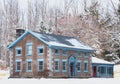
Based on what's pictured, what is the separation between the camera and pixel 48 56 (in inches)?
1778

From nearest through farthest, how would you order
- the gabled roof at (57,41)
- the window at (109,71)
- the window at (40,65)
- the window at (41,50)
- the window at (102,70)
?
the gabled roof at (57,41) → the window at (40,65) → the window at (41,50) → the window at (102,70) → the window at (109,71)

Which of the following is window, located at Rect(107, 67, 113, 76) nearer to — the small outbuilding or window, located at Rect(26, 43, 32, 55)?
the small outbuilding

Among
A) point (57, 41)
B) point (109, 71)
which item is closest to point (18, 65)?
point (57, 41)

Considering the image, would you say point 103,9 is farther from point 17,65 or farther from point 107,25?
point 17,65

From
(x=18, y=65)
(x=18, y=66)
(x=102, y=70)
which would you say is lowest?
(x=102, y=70)

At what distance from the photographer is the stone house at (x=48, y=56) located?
45438mm

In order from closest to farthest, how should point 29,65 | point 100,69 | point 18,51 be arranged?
point 29,65 < point 18,51 < point 100,69

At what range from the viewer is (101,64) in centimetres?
5428

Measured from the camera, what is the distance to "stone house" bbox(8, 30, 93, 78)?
45.4m

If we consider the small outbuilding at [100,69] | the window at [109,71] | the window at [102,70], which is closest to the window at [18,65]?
the small outbuilding at [100,69]

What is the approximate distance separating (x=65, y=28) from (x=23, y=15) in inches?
503

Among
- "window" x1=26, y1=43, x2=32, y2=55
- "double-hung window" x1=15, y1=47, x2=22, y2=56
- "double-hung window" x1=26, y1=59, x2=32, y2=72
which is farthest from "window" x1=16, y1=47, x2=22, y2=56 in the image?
"double-hung window" x1=26, y1=59, x2=32, y2=72

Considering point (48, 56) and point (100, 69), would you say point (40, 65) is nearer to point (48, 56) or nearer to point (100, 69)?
point (48, 56)

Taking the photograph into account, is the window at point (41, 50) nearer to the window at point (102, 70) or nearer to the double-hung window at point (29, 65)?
the double-hung window at point (29, 65)
